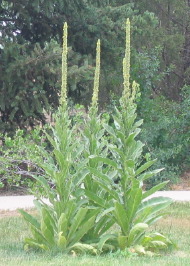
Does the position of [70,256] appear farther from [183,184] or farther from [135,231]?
[183,184]

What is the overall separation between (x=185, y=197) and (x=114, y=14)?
4.80 metres

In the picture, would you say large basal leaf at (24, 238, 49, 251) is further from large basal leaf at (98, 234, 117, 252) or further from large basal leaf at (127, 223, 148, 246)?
large basal leaf at (127, 223, 148, 246)

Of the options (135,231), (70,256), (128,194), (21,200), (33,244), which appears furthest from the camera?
(21,200)

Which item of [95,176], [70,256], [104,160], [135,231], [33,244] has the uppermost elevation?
[104,160]

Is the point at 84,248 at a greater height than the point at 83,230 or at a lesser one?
lesser

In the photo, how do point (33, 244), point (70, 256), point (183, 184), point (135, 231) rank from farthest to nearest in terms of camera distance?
1. point (183, 184)
2. point (33, 244)
3. point (135, 231)
4. point (70, 256)

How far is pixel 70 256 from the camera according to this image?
606 centimetres

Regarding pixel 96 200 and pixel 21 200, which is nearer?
pixel 96 200

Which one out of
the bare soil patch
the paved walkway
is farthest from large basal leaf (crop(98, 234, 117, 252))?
the bare soil patch

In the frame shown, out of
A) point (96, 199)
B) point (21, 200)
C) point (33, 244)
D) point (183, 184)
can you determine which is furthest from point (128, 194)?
point (183, 184)

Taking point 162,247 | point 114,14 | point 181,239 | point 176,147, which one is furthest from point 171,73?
point 162,247

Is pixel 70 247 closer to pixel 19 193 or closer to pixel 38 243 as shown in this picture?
pixel 38 243

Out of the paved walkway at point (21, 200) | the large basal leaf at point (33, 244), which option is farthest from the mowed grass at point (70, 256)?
the paved walkway at point (21, 200)

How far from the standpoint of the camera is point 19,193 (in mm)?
13164
